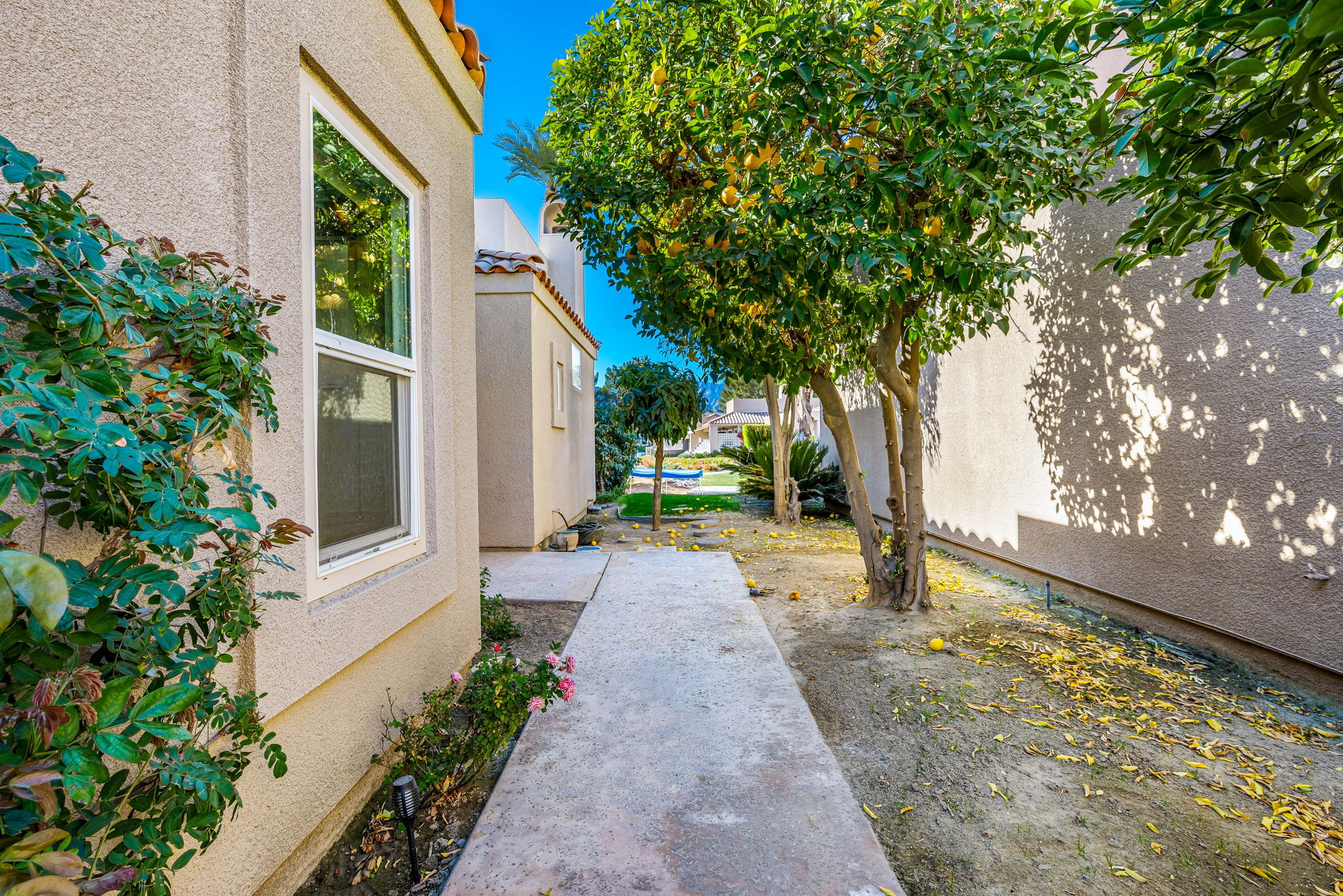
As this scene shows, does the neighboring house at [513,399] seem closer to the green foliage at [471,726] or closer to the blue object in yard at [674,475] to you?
the green foliage at [471,726]

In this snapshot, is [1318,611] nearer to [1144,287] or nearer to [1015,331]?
[1144,287]

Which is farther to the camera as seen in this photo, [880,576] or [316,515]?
[880,576]

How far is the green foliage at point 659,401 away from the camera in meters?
9.73

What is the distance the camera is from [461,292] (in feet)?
10.4

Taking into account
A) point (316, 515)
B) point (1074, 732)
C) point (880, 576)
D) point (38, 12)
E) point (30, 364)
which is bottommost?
point (1074, 732)

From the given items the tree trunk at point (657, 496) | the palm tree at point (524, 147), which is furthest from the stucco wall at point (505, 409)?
the palm tree at point (524, 147)

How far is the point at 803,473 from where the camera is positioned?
11195 mm

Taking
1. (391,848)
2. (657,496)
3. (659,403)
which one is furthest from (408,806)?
(659,403)

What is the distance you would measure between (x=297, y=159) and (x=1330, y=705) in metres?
5.35

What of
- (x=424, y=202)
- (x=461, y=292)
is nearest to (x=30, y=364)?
(x=424, y=202)

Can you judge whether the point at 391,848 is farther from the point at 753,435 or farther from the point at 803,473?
the point at 753,435

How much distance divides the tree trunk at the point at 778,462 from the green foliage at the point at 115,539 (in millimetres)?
8807

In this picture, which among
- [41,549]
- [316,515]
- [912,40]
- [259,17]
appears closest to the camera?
[41,549]

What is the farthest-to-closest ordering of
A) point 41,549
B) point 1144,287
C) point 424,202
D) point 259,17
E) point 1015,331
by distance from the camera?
point 1015,331, point 1144,287, point 424,202, point 259,17, point 41,549
